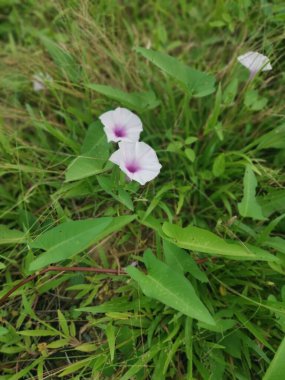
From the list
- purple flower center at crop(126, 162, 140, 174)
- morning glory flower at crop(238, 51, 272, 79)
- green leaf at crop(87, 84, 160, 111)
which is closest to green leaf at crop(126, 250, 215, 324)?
purple flower center at crop(126, 162, 140, 174)

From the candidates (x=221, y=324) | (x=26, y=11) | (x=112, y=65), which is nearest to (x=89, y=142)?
(x=112, y=65)

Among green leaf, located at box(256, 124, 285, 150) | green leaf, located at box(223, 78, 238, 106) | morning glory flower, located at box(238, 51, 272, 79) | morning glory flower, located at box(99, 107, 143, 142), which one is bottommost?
morning glory flower, located at box(99, 107, 143, 142)

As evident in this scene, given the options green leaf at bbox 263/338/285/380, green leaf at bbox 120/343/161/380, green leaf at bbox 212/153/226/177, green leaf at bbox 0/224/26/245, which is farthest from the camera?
green leaf at bbox 212/153/226/177

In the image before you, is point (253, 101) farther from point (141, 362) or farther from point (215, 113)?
point (141, 362)

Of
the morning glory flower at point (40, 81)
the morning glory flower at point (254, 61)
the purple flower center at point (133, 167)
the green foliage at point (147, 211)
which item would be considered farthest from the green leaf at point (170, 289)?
the morning glory flower at point (40, 81)

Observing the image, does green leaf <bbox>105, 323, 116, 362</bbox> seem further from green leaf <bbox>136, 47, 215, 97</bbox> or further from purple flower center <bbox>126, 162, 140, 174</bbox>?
green leaf <bbox>136, 47, 215, 97</bbox>

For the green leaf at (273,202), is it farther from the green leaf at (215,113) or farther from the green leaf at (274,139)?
the green leaf at (215,113)

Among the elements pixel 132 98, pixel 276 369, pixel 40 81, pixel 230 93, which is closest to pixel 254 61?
pixel 230 93

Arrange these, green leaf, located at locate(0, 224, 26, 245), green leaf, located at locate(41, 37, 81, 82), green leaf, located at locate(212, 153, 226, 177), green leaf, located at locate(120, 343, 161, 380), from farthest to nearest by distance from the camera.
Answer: green leaf, located at locate(41, 37, 81, 82)
green leaf, located at locate(212, 153, 226, 177)
green leaf, located at locate(0, 224, 26, 245)
green leaf, located at locate(120, 343, 161, 380)
